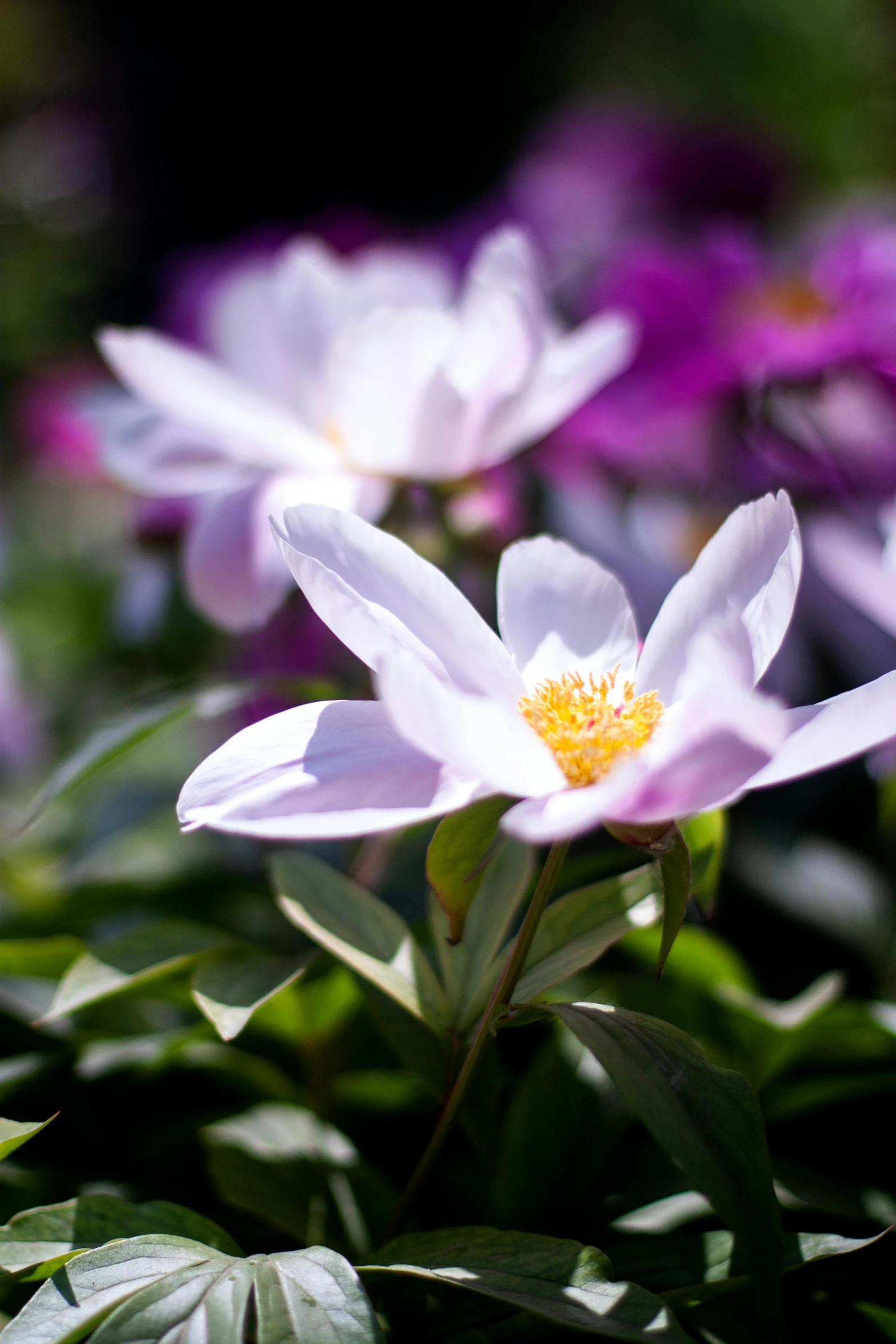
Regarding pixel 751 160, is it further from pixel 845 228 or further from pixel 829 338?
pixel 829 338

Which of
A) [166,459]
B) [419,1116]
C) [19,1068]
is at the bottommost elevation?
[419,1116]

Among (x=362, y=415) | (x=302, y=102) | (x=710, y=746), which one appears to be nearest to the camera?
(x=710, y=746)

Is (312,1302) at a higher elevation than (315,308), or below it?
below

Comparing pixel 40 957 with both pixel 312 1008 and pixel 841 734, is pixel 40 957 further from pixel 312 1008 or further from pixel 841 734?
pixel 841 734

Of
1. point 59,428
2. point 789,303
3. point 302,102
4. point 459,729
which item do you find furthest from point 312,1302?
point 302,102

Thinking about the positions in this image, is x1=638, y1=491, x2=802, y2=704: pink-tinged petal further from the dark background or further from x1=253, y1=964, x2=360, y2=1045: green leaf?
the dark background

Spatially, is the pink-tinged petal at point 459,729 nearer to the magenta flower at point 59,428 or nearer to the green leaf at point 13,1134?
the green leaf at point 13,1134

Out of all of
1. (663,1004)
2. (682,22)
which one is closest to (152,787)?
(663,1004)

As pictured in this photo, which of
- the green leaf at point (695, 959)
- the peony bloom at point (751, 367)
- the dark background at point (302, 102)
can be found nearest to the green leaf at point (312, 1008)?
the green leaf at point (695, 959)
